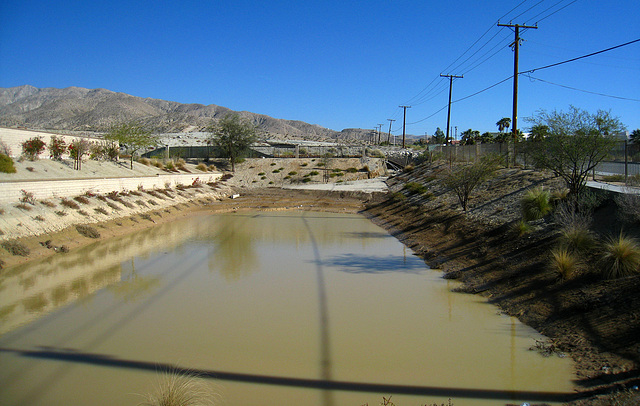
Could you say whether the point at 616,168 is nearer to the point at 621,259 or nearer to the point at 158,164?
the point at 621,259

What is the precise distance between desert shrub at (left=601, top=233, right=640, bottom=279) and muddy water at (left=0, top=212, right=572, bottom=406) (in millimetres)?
2367

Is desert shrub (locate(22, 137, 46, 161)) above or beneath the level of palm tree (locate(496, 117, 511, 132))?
beneath

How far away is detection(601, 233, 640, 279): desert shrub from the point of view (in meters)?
9.45

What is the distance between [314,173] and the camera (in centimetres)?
5697

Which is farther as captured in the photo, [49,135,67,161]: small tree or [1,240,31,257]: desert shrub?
[49,135,67,161]: small tree

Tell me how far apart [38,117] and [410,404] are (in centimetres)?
14922

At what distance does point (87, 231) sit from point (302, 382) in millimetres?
18265

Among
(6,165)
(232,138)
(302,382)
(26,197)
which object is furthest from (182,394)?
(232,138)

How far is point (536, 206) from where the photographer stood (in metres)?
15.8

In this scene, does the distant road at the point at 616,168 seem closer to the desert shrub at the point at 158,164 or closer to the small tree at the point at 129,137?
the small tree at the point at 129,137

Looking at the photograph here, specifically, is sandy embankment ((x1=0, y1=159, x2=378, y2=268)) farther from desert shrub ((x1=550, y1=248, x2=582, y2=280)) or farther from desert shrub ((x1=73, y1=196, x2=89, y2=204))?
desert shrub ((x1=550, y1=248, x2=582, y2=280))

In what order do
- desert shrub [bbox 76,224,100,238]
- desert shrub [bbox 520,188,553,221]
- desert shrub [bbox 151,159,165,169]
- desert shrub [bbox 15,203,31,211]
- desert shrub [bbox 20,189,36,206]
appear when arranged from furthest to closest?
desert shrub [bbox 151,159,165,169], desert shrub [bbox 76,224,100,238], desert shrub [bbox 20,189,36,206], desert shrub [bbox 15,203,31,211], desert shrub [bbox 520,188,553,221]

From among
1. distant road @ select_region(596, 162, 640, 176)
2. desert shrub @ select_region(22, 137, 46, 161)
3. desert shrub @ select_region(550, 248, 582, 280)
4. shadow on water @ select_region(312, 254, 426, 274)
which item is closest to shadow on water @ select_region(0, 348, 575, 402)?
desert shrub @ select_region(550, 248, 582, 280)

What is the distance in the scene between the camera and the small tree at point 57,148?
1300 inches
